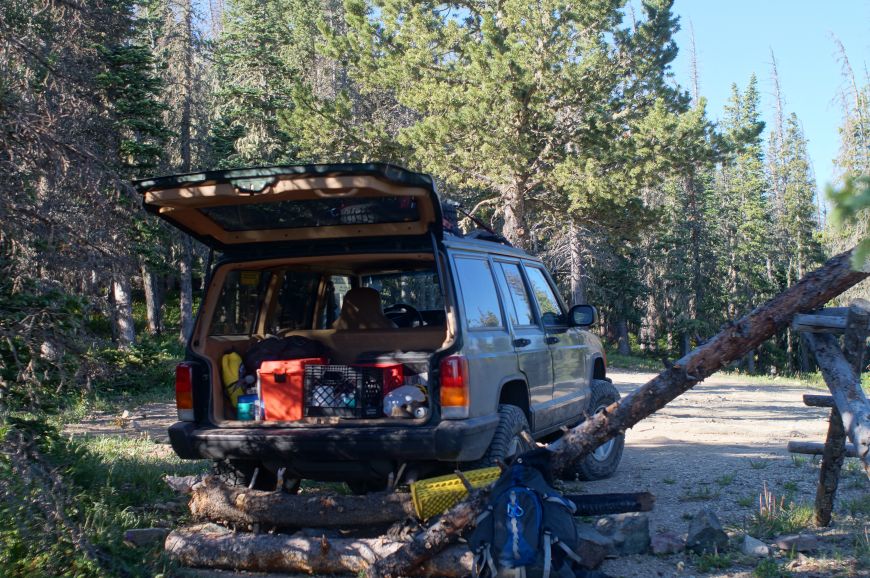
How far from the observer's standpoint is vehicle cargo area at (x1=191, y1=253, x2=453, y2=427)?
557 cm

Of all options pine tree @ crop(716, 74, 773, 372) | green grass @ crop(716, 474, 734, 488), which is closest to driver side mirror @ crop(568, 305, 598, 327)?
green grass @ crop(716, 474, 734, 488)

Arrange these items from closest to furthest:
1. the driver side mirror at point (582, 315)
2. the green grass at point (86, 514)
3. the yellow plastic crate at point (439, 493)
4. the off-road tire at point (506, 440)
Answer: the green grass at point (86, 514) → the yellow plastic crate at point (439, 493) → the off-road tire at point (506, 440) → the driver side mirror at point (582, 315)

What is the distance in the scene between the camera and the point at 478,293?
5.86m

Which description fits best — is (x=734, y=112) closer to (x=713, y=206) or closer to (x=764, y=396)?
(x=713, y=206)

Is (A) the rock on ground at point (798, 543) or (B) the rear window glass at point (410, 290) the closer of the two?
(A) the rock on ground at point (798, 543)

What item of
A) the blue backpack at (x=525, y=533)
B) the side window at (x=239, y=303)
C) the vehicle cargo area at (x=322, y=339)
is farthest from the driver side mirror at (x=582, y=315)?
the blue backpack at (x=525, y=533)

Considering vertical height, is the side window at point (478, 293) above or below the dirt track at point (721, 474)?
above

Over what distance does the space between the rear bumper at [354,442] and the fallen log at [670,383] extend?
396 millimetres

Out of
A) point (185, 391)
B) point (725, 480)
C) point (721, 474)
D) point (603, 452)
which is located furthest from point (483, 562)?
point (721, 474)

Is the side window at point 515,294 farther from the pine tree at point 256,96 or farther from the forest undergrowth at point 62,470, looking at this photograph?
the pine tree at point 256,96

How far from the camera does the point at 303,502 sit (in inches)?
208

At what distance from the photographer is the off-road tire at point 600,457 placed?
7.51 m

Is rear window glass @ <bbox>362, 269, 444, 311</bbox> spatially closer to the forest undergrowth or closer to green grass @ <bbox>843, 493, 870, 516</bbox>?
the forest undergrowth

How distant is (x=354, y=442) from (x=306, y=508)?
0.60 metres
